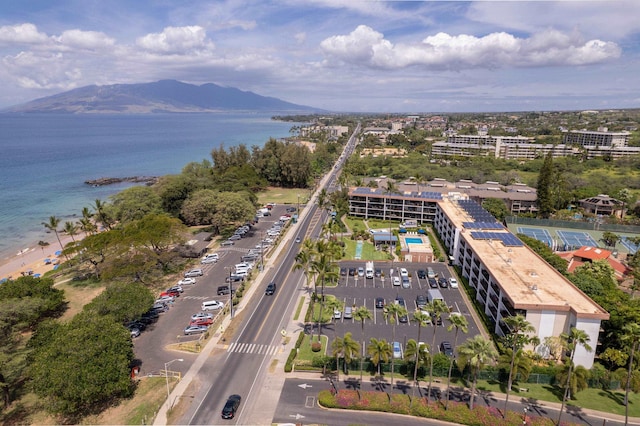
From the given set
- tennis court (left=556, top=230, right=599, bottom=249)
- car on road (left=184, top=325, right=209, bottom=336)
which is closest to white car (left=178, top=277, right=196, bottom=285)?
car on road (left=184, top=325, right=209, bottom=336)

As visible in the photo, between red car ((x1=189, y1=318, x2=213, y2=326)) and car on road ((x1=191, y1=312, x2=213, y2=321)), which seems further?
car on road ((x1=191, y1=312, x2=213, y2=321))

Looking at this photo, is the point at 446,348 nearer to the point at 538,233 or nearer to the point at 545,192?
the point at 538,233

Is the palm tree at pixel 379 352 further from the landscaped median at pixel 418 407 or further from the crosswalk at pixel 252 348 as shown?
the crosswalk at pixel 252 348

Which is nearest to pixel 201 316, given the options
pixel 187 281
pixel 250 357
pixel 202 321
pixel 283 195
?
pixel 202 321

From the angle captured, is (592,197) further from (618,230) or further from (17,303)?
(17,303)

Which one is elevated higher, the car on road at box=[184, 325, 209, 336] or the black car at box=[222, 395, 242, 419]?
the black car at box=[222, 395, 242, 419]

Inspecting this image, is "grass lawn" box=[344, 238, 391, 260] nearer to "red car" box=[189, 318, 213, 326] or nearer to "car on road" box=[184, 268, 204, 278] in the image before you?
"car on road" box=[184, 268, 204, 278]
